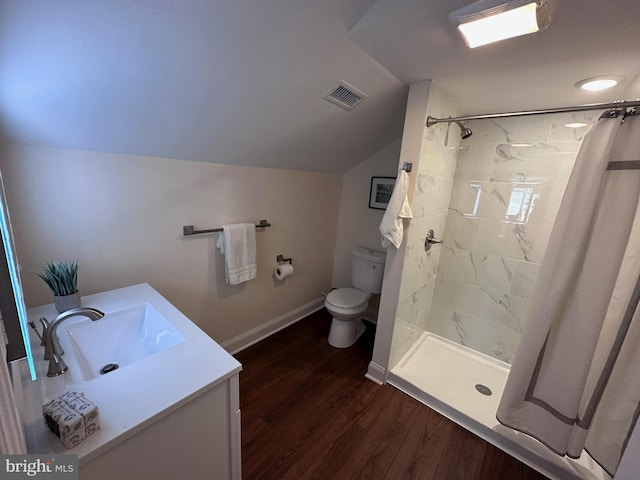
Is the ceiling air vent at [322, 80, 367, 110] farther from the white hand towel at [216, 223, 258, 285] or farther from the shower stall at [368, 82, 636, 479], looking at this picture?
the white hand towel at [216, 223, 258, 285]

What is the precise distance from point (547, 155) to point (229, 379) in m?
2.39

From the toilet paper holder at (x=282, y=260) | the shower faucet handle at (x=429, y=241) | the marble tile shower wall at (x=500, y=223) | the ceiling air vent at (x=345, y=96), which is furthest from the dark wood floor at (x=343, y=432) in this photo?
the ceiling air vent at (x=345, y=96)

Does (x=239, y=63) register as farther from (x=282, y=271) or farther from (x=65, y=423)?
(x=282, y=271)

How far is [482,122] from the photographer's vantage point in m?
2.03

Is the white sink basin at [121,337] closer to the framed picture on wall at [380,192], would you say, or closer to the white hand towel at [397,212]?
the white hand towel at [397,212]

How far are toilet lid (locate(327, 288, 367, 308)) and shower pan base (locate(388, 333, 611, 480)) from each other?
572 millimetres

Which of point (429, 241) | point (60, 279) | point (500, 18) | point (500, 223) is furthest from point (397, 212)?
point (60, 279)

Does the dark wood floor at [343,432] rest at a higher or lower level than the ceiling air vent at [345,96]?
lower

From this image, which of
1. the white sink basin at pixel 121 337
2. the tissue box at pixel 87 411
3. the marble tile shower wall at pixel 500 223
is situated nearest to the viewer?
the tissue box at pixel 87 411

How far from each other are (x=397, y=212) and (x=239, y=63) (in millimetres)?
1117

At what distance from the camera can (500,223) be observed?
2037mm

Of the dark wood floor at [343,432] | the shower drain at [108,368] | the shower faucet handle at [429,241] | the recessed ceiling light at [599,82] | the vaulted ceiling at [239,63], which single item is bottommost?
the dark wood floor at [343,432]

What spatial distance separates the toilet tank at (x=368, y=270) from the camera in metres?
2.40

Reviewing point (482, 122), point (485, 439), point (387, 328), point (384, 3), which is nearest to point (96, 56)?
point (384, 3)
